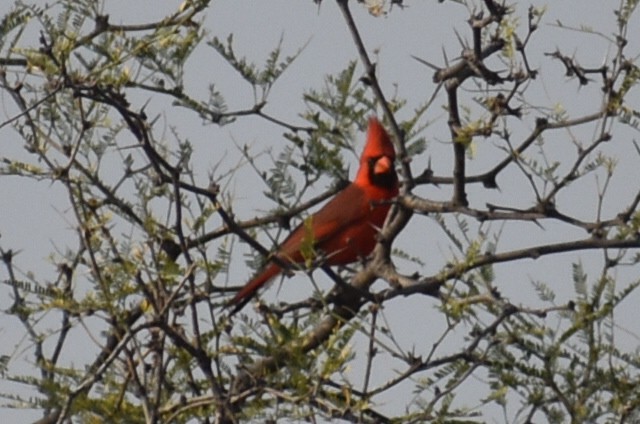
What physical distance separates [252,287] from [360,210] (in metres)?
0.87

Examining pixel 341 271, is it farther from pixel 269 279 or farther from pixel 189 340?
pixel 189 340

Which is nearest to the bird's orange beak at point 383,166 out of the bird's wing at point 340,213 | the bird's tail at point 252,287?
the bird's wing at point 340,213

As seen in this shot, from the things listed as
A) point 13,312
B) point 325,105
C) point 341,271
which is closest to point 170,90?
point 325,105

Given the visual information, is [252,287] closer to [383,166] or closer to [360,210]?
[360,210]

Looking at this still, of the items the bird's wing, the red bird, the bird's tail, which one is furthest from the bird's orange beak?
the bird's tail

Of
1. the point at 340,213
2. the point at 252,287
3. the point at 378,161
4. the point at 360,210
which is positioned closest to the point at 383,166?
the point at 378,161

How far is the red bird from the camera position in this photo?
475 centimetres

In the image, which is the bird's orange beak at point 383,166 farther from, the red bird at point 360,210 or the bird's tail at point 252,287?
the bird's tail at point 252,287

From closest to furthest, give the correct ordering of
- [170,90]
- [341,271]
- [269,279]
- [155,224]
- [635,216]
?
[155,224] → [635,216] → [170,90] → [269,279] → [341,271]

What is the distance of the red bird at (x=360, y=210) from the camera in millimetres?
4749

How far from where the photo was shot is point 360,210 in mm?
5039

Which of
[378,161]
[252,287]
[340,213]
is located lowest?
[252,287]

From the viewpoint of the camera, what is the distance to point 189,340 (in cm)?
335

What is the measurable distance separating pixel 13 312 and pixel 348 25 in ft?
3.49
